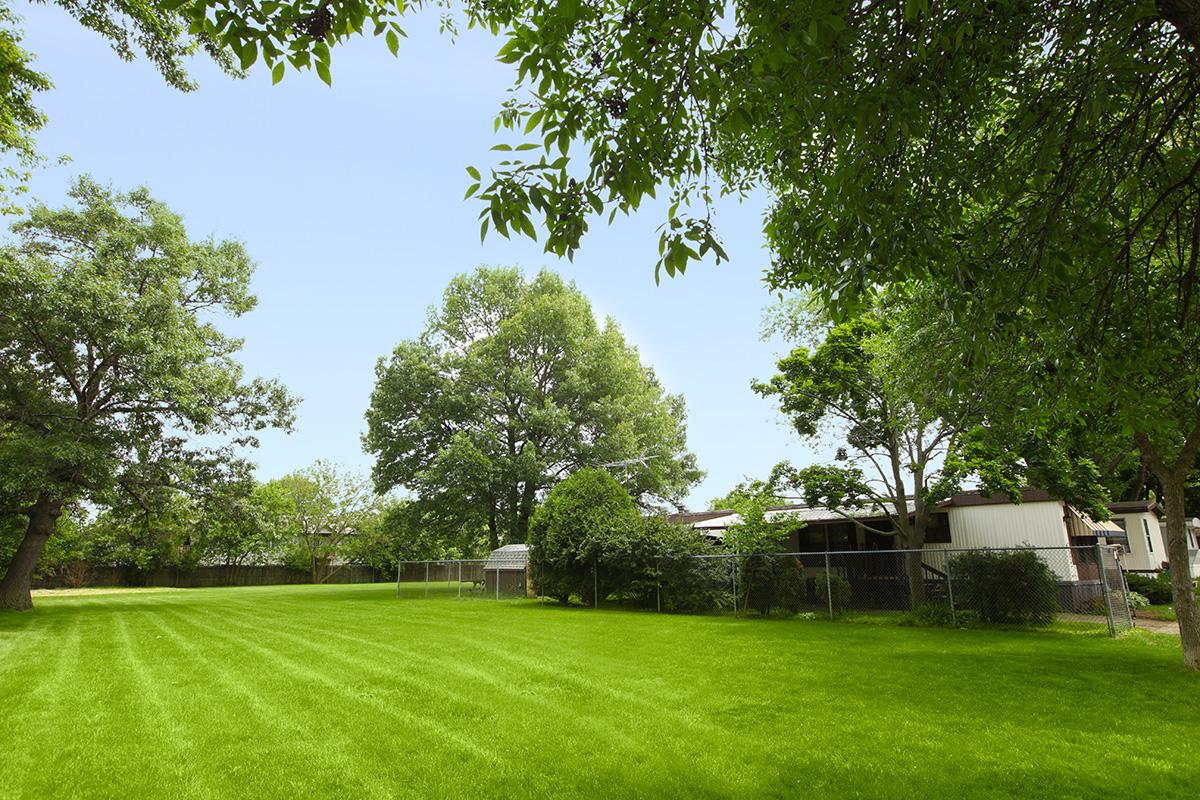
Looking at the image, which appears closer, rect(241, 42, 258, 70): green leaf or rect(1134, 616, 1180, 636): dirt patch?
rect(241, 42, 258, 70): green leaf

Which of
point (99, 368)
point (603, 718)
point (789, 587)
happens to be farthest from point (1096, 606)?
point (99, 368)

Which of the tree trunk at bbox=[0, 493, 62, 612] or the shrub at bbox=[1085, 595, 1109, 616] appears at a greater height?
the tree trunk at bbox=[0, 493, 62, 612]

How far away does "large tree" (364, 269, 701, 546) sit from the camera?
26.8 metres

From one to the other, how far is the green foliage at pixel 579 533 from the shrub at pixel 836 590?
5480 mm

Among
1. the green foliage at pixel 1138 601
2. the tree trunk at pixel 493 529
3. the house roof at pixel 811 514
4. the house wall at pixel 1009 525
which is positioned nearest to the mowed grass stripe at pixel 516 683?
the house roof at pixel 811 514

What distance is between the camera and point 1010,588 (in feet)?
42.0

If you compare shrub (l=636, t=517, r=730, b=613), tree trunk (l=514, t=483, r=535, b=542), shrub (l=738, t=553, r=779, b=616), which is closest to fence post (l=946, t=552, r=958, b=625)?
shrub (l=738, t=553, r=779, b=616)

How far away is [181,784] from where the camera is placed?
431 centimetres

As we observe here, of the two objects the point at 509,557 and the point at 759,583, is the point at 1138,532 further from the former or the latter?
the point at 509,557

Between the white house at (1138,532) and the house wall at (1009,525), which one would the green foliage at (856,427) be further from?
the white house at (1138,532)

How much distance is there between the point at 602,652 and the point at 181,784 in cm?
661

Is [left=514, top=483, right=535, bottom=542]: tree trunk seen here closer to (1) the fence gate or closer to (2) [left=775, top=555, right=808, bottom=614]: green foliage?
(2) [left=775, top=555, right=808, bottom=614]: green foliage

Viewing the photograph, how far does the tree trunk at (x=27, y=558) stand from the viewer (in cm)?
1882

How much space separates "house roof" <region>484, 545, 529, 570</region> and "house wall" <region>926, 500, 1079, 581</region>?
51.7 feet
